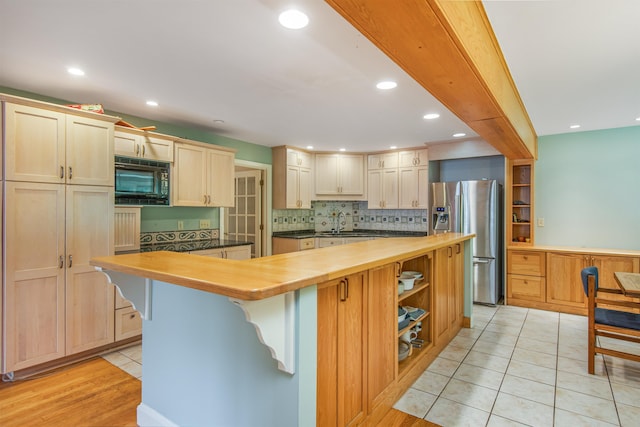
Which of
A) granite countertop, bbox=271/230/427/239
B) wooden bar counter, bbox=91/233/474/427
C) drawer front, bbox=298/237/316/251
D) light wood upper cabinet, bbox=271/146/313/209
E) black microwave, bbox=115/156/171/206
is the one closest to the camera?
wooden bar counter, bbox=91/233/474/427

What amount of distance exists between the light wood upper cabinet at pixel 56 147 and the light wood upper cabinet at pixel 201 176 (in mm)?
794

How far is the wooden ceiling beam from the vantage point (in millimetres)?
1191

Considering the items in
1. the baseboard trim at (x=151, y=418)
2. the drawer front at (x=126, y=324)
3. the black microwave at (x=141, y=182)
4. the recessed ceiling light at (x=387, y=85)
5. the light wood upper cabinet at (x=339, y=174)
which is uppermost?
the recessed ceiling light at (x=387, y=85)

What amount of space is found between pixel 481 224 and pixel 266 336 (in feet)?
13.6

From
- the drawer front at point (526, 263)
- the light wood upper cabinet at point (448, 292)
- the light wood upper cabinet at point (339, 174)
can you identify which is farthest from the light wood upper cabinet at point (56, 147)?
the drawer front at point (526, 263)

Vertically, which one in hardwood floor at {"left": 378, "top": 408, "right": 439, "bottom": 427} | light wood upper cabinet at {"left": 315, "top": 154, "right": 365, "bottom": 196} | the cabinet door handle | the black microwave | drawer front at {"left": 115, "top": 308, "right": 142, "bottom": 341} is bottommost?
hardwood floor at {"left": 378, "top": 408, "right": 439, "bottom": 427}

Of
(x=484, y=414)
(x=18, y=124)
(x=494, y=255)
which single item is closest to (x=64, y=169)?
(x=18, y=124)

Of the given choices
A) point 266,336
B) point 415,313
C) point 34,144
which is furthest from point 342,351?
point 34,144

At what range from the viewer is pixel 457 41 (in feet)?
4.57

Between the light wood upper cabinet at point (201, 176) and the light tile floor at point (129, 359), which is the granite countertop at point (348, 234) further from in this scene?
the light tile floor at point (129, 359)

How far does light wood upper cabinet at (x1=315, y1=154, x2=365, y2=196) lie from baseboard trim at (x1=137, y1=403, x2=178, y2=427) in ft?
13.8

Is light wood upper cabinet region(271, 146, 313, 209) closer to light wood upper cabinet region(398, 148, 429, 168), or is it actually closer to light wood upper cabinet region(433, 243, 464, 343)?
light wood upper cabinet region(398, 148, 429, 168)

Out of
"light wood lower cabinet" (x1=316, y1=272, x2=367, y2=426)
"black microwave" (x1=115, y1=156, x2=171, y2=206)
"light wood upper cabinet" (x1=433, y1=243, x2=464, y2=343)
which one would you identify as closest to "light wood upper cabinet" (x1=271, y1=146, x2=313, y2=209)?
"black microwave" (x1=115, y1=156, x2=171, y2=206)

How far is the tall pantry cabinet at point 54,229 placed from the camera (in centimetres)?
248
